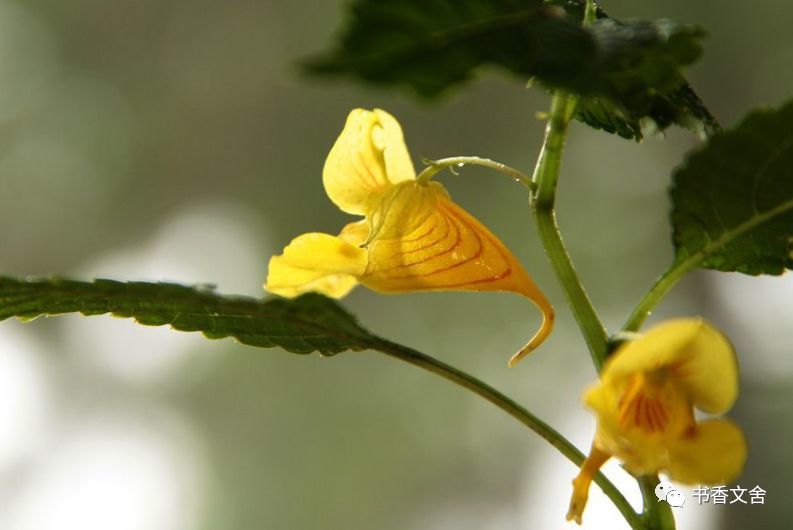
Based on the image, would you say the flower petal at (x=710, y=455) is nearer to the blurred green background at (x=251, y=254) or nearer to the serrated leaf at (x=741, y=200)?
the serrated leaf at (x=741, y=200)

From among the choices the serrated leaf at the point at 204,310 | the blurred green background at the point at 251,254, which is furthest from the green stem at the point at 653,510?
the blurred green background at the point at 251,254

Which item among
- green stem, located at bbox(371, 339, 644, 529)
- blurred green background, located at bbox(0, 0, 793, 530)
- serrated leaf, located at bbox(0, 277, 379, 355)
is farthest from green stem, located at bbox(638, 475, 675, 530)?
blurred green background, located at bbox(0, 0, 793, 530)

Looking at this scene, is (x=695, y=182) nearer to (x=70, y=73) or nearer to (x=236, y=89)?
(x=236, y=89)

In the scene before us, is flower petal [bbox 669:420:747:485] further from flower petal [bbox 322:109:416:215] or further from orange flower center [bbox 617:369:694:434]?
flower petal [bbox 322:109:416:215]

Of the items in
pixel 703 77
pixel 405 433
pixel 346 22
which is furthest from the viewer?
pixel 405 433

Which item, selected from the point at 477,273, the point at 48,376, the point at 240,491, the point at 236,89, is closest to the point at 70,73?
the point at 236,89
